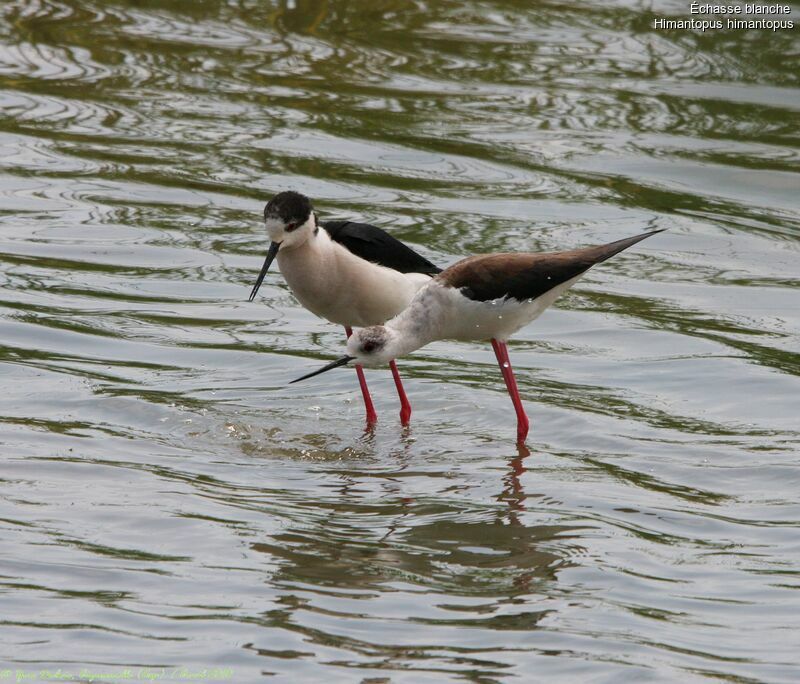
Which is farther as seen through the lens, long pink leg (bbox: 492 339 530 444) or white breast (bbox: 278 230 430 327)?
white breast (bbox: 278 230 430 327)

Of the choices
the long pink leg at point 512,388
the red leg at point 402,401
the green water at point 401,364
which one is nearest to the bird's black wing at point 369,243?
the red leg at point 402,401

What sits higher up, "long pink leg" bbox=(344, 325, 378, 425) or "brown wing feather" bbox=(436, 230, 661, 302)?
"brown wing feather" bbox=(436, 230, 661, 302)

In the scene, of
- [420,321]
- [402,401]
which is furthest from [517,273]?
[402,401]

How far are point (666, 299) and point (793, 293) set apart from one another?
3.08 feet

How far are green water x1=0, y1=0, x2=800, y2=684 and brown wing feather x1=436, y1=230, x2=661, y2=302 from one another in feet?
2.57

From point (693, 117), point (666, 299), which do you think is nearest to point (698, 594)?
point (666, 299)

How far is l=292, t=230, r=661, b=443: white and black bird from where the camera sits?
8094 mm

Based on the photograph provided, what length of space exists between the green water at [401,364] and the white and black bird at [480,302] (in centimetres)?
48

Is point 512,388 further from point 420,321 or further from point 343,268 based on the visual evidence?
point 343,268

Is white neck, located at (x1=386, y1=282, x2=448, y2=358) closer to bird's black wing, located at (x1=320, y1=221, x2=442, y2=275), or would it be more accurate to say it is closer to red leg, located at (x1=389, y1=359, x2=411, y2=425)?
red leg, located at (x1=389, y1=359, x2=411, y2=425)

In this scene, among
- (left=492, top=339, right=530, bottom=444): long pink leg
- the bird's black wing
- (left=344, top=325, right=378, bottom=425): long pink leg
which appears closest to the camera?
(left=492, top=339, right=530, bottom=444): long pink leg

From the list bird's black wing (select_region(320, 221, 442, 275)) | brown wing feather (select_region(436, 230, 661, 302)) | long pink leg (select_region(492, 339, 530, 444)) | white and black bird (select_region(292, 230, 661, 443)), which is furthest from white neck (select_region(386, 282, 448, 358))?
bird's black wing (select_region(320, 221, 442, 275))

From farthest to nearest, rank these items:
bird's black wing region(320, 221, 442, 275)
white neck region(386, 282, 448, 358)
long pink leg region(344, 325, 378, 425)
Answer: bird's black wing region(320, 221, 442, 275) < long pink leg region(344, 325, 378, 425) < white neck region(386, 282, 448, 358)

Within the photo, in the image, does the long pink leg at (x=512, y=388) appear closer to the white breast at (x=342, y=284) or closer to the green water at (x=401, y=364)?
the green water at (x=401, y=364)
